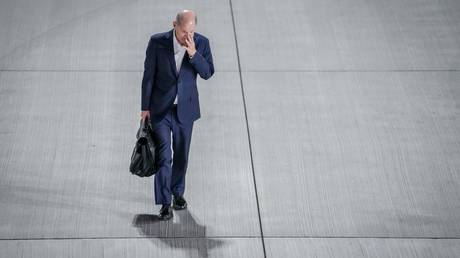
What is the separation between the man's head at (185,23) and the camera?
4.81m

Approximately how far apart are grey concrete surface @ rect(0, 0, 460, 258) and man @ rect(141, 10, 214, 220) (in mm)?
495

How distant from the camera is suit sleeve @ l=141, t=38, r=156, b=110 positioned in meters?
5.05

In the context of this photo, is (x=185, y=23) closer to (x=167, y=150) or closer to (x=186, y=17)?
(x=186, y=17)

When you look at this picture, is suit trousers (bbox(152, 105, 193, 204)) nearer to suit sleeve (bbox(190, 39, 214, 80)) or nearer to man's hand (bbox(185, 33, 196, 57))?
Result: suit sleeve (bbox(190, 39, 214, 80))

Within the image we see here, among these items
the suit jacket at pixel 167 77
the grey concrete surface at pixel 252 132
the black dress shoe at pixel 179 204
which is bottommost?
the grey concrete surface at pixel 252 132

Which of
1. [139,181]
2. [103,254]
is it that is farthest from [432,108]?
[103,254]

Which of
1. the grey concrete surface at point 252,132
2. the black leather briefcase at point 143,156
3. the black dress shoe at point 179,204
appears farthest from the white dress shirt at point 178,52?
the grey concrete surface at point 252,132

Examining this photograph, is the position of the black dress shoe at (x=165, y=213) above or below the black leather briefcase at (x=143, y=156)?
below

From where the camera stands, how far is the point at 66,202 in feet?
17.9

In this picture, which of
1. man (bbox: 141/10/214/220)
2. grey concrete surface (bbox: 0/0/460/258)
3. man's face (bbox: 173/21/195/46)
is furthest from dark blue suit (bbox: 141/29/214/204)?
grey concrete surface (bbox: 0/0/460/258)

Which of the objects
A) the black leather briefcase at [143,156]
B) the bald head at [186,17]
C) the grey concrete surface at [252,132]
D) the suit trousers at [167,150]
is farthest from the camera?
the grey concrete surface at [252,132]

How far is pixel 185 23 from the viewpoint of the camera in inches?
190

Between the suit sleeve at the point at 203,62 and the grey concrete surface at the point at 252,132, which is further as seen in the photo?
the grey concrete surface at the point at 252,132

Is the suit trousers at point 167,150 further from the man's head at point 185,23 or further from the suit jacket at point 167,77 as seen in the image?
the man's head at point 185,23
